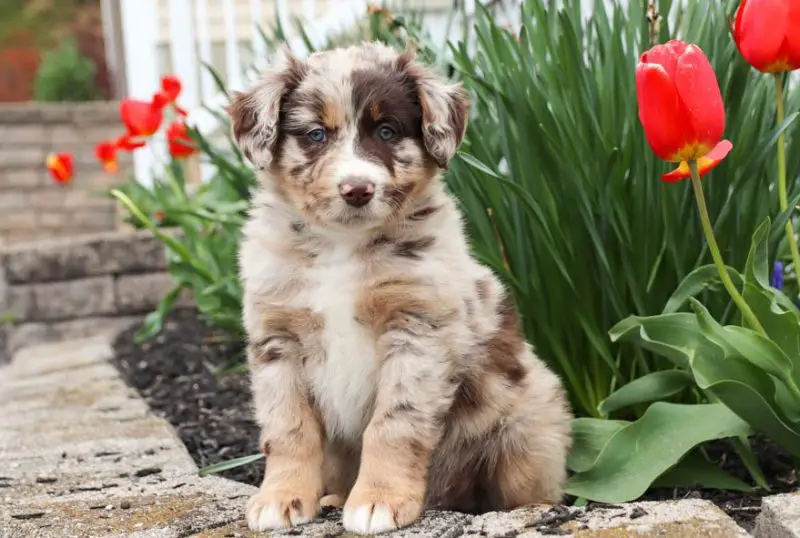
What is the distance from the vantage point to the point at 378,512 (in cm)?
177

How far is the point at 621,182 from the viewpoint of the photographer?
2.28m

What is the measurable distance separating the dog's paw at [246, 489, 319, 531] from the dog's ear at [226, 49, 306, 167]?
0.70 metres

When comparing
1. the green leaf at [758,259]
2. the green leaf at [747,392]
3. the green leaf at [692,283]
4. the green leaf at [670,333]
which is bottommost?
the green leaf at [747,392]

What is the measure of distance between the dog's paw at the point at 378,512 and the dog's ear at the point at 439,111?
709 millimetres

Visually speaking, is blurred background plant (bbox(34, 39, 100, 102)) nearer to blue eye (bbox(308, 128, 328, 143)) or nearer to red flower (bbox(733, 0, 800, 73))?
blue eye (bbox(308, 128, 328, 143))

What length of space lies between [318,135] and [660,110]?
693mm

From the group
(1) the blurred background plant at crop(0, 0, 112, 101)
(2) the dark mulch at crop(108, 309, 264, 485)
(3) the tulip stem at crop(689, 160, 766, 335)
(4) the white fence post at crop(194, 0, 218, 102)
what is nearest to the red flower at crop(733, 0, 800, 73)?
(3) the tulip stem at crop(689, 160, 766, 335)

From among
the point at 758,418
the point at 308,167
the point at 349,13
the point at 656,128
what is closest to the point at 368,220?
the point at 308,167

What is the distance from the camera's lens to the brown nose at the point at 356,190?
179 centimetres

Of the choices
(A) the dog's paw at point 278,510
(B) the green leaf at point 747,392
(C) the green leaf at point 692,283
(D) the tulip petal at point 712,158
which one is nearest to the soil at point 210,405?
(B) the green leaf at point 747,392

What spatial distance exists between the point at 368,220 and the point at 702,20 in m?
1.06

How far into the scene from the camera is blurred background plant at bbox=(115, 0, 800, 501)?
7.23 feet

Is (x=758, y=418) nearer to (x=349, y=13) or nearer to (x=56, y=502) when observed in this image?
(x=56, y=502)

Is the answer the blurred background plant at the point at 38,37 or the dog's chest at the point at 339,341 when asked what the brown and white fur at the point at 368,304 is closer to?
the dog's chest at the point at 339,341
